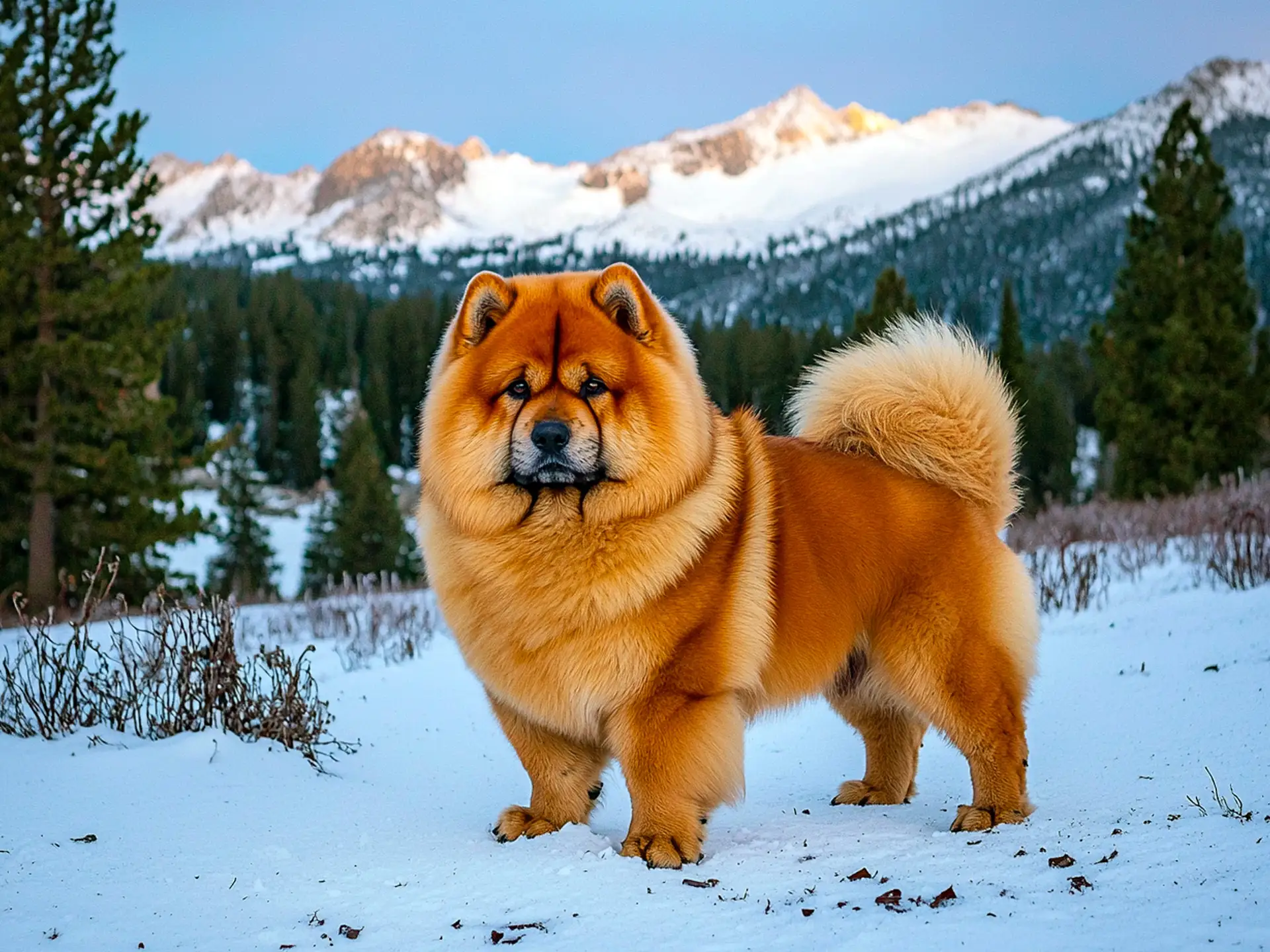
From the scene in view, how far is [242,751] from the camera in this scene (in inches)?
201

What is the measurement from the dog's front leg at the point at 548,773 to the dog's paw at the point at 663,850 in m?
0.50

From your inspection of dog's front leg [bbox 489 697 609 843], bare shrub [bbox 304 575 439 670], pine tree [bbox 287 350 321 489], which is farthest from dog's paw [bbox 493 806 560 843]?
pine tree [bbox 287 350 321 489]

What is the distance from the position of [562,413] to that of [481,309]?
2.45 feet

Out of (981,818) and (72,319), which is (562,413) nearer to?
(981,818)

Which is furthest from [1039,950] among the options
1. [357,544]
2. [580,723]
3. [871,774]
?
[357,544]

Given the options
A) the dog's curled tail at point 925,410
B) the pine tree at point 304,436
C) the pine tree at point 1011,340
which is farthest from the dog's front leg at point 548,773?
the pine tree at point 304,436

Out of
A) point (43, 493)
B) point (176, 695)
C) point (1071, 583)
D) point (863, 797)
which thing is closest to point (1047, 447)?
point (1071, 583)

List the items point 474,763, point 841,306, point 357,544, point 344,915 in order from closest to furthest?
point 344,915
point 474,763
point 357,544
point 841,306

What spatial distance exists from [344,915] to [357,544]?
39777mm

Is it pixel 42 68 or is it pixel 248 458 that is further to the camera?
pixel 248 458

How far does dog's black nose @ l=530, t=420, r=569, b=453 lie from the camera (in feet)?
11.9

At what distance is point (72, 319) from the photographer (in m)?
19.9

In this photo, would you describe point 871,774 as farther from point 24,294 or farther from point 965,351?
point 24,294

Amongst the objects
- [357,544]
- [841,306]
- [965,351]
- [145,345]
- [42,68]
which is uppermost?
[841,306]
